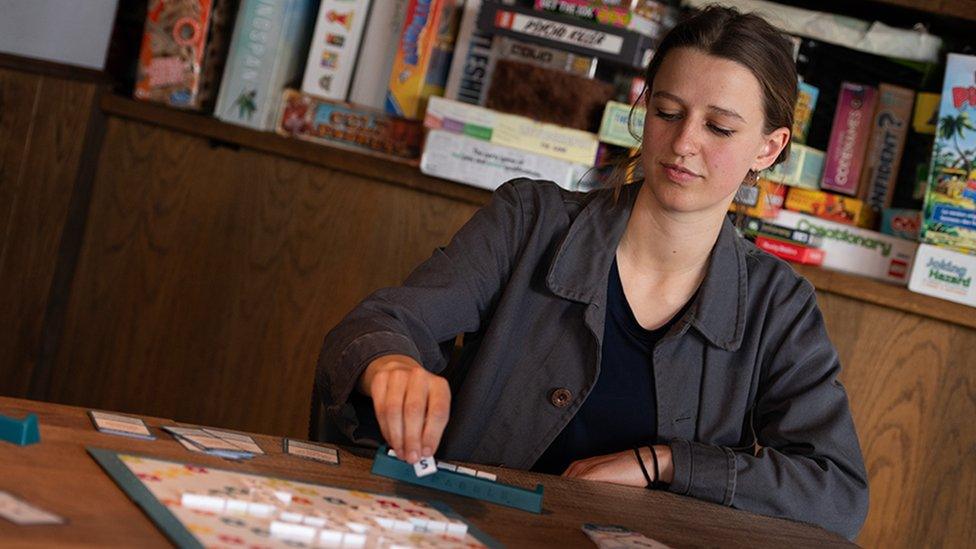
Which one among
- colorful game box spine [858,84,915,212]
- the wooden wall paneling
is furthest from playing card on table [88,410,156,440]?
colorful game box spine [858,84,915,212]

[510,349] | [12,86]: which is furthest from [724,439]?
[12,86]

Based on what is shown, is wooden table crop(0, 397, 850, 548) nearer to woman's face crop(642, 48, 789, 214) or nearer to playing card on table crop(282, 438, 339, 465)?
playing card on table crop(282, 438, 339, 465)

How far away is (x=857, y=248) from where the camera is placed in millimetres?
2279

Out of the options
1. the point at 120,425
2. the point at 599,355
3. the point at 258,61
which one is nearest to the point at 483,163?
the point at 258,61

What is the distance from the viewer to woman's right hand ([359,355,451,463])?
1.10m

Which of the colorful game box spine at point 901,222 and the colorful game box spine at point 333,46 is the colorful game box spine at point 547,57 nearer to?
the colorful game box spine at point 333,46

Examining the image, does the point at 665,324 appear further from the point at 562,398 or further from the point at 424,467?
the point at 424,467

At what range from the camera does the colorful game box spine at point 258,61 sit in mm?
2363

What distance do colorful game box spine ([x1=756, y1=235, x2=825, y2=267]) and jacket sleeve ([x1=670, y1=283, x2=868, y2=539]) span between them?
632 millimetres

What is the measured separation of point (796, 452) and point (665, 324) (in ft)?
0.75

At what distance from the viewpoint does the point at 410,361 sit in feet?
4.01

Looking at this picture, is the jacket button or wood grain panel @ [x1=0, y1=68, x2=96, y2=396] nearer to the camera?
the jacket button

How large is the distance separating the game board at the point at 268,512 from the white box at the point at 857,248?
140 cm

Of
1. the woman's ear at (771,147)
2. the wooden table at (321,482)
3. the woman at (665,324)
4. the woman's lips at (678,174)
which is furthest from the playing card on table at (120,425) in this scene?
the woman's ear at (771,147)
